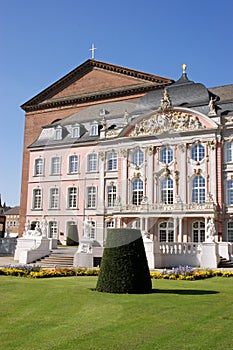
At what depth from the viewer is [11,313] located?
29.3 feet

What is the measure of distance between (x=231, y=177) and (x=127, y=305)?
25784mm

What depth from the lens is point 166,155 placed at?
36344 mm

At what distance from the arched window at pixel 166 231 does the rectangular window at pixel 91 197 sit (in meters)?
7.53

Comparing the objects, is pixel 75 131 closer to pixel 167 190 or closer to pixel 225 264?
pixel 167 190

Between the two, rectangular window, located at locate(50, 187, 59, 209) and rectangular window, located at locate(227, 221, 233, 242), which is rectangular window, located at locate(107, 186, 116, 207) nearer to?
rectangular window, located at locate(50, 187, 59, 209)

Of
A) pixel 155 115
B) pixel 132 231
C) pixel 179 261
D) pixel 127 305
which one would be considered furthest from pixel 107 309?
pixel 155 115

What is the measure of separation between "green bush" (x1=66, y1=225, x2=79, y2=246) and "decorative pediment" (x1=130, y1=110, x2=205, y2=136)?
33.3 ft

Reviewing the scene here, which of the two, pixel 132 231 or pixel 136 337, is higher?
pixel 132 231

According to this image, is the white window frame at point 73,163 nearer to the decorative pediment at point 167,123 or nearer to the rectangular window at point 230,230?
the decorative pediment at point 167,123

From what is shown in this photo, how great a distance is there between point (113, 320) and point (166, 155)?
94.4ft

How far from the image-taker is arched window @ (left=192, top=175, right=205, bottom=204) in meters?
34.1

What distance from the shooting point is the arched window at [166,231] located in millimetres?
34625

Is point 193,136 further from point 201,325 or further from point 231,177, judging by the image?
point 201,325

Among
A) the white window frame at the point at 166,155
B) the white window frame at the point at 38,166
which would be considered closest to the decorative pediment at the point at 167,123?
the white window frame at the point at 166,155
